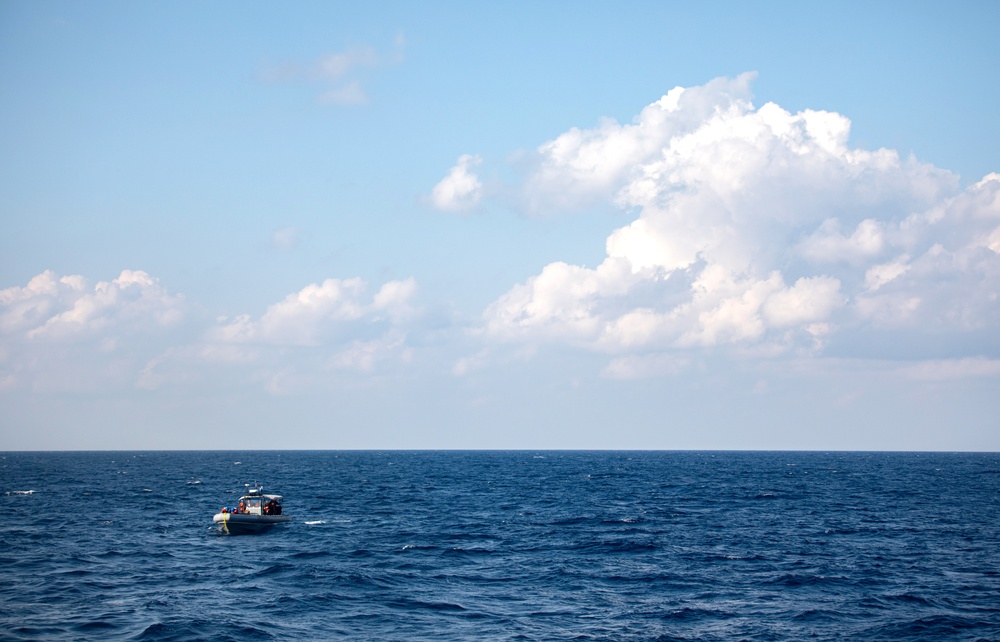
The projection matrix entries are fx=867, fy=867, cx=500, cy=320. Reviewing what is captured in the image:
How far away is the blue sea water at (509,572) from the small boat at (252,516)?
4.98 ft

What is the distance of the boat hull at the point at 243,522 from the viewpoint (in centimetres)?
8069

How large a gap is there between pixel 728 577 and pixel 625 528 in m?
25.0

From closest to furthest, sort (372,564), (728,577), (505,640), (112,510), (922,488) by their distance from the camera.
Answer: (505,640) → (728,577) → (372,564) → (112,510) → (922,488)

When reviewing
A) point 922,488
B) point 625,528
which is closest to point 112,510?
point 625,528

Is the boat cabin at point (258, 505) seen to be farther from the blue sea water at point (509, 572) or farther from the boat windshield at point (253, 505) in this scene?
the blue sea water at point (509, 572)

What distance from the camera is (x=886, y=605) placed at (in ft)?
167

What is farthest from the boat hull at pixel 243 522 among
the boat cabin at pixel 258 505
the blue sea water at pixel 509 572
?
the blue sea water at pixel 509 572

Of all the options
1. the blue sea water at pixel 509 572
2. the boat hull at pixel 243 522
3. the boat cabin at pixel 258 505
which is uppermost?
the boat cabin at pixel 258 505

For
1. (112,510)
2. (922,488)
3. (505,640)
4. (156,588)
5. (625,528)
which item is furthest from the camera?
(922,488)

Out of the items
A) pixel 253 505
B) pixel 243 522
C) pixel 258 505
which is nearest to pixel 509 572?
pixel 243 522

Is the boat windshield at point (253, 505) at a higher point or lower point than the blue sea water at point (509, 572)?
higher

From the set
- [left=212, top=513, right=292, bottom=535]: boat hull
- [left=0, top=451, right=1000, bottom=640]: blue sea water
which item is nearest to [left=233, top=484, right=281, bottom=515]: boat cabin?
[left=212, top=513, right=292, bottom=535]: boat hull

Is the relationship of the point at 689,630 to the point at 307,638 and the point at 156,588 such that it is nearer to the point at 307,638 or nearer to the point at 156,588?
the point at 307,638

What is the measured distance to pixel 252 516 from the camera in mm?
82375
